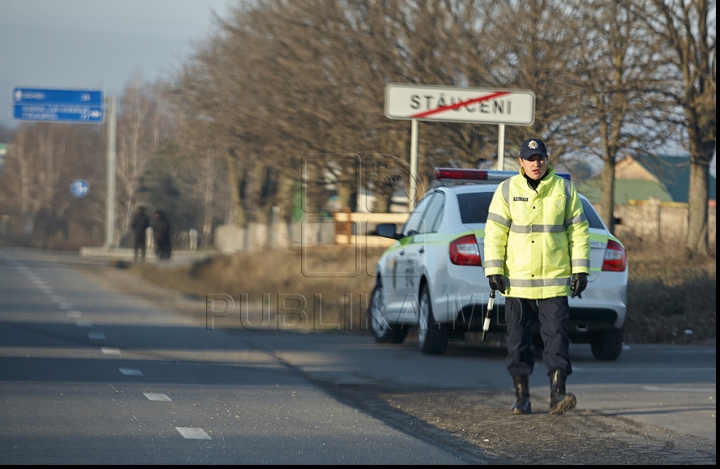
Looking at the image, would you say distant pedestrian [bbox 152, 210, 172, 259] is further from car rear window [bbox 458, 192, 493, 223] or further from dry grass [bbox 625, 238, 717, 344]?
car rear window [bbox 458, 192, 493, 223]

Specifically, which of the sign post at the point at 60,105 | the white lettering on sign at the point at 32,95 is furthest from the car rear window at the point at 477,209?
the white lettering on sign at the point at 32,95

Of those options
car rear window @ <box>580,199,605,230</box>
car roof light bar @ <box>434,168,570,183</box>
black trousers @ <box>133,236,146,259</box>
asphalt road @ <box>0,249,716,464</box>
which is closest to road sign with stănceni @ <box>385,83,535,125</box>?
asphalt road @ <box>0,249,716,464</box>

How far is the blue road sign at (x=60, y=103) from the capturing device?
42.7 metres

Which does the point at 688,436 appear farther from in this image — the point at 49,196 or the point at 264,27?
the point at 49,196

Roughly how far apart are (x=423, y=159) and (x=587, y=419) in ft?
53.2

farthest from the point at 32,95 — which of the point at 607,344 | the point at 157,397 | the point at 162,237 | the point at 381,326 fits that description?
the point at 157,397

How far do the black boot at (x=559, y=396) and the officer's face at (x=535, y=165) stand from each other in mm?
1330

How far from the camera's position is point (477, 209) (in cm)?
1048

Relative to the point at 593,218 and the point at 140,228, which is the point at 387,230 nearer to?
the point at 593,218

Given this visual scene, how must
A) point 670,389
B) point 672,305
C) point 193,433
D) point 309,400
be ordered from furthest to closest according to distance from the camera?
1. point 672,305
2. point 670,389
3. point 309,400
4. point 193,433

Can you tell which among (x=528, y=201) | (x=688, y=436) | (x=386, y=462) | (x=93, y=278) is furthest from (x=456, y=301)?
(x=93, y=278)

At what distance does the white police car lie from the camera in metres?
10.1

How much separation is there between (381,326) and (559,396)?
499 cm

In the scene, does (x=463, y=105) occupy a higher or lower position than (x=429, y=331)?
higher
